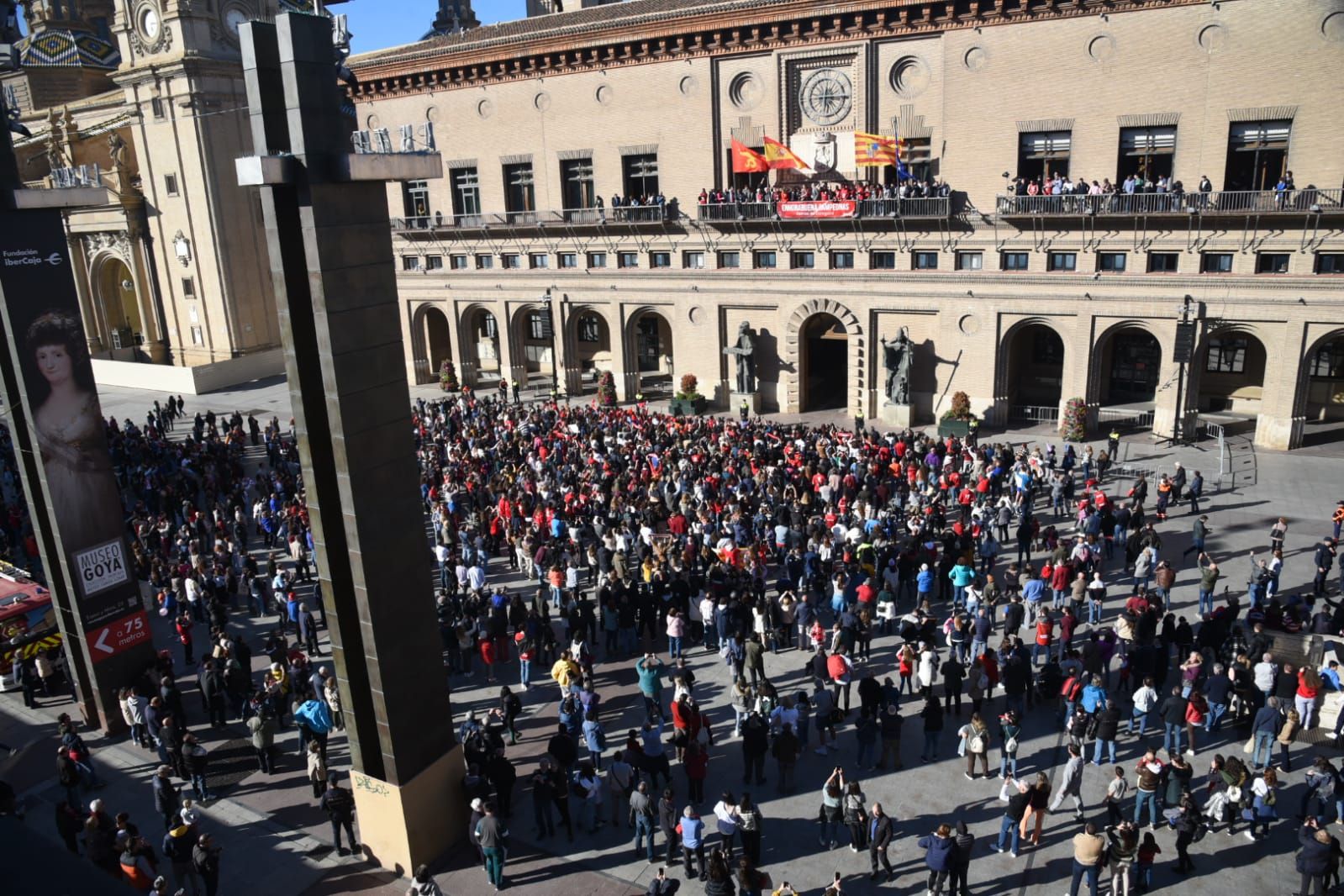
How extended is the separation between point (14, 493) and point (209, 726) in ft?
57.5

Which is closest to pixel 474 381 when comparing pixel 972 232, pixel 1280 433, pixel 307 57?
pixel 972 232

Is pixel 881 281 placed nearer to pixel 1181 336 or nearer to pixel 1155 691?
pixel 1181 336

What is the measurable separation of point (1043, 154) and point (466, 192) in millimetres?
26402

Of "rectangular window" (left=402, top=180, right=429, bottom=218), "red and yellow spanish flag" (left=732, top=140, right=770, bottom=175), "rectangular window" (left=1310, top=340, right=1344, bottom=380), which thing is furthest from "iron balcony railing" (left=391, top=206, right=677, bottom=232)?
"rectangular window" (left=1310, top=340, right=1344, bottom=380)

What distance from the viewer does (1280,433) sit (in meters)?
31.4

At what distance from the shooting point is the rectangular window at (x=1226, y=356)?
1391 inches

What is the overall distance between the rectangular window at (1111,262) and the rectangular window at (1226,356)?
5.44 metres

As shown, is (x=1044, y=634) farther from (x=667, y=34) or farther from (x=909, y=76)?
(x=667, y=34)

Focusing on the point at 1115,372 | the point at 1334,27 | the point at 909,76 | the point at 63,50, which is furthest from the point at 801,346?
the point at 63,50

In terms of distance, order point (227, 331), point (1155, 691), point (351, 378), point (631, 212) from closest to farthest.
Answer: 1. point (351, 378)
2. point (1155, 691)
3. point (631, 212)
4. point (227, 331)

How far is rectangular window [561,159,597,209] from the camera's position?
1704 inches

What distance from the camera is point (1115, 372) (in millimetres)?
37406

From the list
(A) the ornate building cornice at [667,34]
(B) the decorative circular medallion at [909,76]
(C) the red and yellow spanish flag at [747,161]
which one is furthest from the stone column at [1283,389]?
(C) the red and yellow spanish flag at [747,161]

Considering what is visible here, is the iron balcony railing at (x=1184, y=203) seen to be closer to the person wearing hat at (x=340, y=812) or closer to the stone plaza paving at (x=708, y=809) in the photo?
the stone plaza paving at (x=708, y=809)
